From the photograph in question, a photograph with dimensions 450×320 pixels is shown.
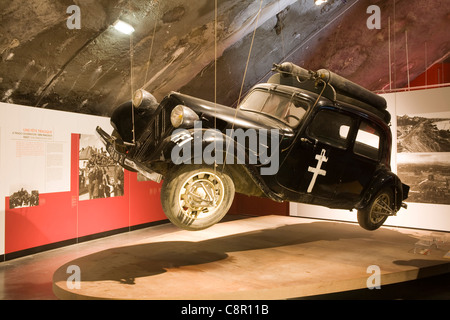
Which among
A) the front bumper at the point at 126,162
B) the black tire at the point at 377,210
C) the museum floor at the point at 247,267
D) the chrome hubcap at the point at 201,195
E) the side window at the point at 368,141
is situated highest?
the side window at the point at 368,141

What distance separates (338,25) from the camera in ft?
26.9

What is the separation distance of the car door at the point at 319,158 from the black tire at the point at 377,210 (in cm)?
71

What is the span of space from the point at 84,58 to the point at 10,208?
8.04 ft

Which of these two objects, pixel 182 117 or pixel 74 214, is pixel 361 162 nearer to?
pixel 182 117

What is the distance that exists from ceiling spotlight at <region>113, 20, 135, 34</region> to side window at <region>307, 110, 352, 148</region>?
324cm

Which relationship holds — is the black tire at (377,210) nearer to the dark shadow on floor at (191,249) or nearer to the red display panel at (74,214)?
the dark shadow on floor at (191,249)

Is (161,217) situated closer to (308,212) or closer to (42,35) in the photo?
(308,212)

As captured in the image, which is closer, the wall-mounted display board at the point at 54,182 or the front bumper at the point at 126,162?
the front bumper at the point at 126,162

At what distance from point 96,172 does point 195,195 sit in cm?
393

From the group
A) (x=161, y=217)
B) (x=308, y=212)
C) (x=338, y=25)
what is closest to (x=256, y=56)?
(x=338, y=25)

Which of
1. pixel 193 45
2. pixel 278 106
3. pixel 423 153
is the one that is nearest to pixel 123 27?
pixel 193 45

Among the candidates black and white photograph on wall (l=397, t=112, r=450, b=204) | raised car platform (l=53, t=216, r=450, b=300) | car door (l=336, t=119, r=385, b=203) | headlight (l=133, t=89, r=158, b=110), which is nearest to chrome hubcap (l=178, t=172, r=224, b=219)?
Result: raised car platform (l=53, t=216, r=450, b=300)

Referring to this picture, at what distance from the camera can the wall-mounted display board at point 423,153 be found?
6477 millimetres

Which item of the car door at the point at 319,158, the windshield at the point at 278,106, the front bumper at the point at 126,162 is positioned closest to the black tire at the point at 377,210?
the car door at the point at 319,158
